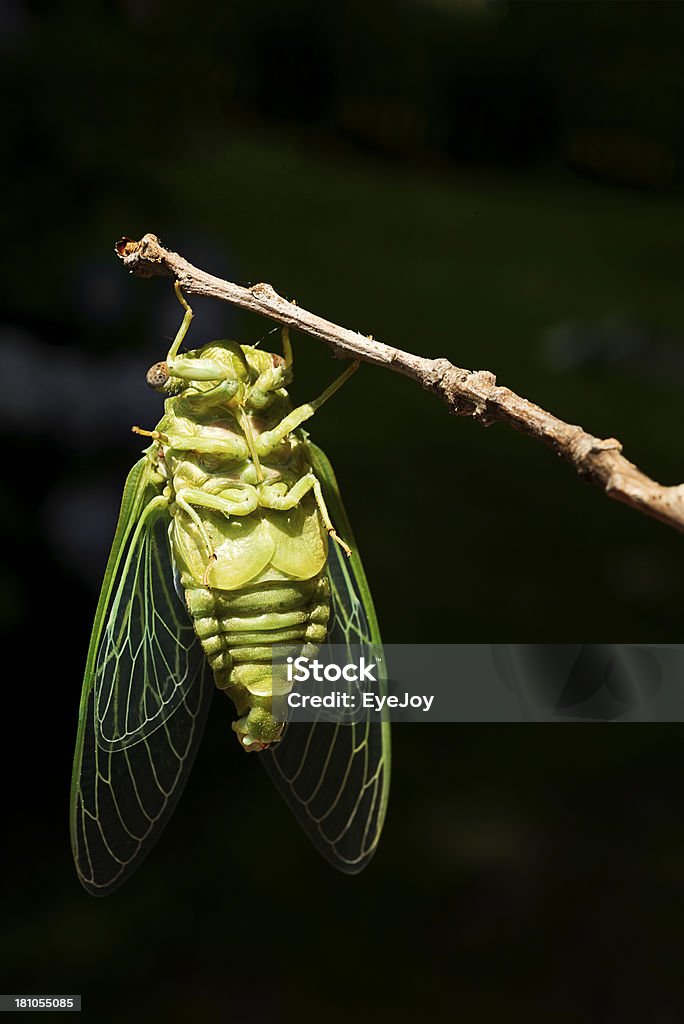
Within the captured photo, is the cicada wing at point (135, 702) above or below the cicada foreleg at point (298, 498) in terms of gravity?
below

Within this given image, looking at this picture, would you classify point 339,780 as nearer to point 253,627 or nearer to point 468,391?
point 253,627

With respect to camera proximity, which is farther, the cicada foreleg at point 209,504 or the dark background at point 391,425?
the dark background at point 391,425

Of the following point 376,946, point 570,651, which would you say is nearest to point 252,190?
point 570,651

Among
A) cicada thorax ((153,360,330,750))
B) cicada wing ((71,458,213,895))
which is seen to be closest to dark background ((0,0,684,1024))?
cicada wing ((71,458,213,895))

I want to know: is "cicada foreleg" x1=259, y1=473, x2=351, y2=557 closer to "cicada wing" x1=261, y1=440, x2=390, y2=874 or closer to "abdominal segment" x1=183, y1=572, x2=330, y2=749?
"abdominal segment" x1=183, y1=572, x2=330, y2=749

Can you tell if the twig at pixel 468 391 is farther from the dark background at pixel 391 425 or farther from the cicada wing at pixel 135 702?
the dark background at pixel 391 425

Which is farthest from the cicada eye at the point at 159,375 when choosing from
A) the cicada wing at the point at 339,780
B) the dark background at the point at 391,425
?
the dark background at the point at 391,425
